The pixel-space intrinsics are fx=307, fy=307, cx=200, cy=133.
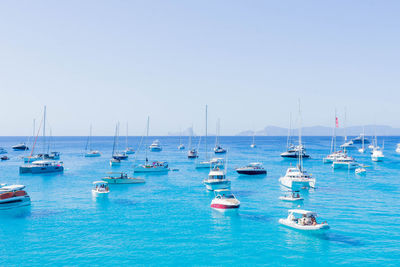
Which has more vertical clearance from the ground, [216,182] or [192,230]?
[216,182]

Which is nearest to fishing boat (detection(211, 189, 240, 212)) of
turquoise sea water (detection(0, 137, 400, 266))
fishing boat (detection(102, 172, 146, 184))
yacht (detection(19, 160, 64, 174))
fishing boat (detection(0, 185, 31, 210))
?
turquoise sea water (detection(0, 137, 400, 266))

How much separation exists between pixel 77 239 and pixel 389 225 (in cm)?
3995

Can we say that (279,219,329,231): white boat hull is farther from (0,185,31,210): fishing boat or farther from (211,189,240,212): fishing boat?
(0,185,31,210): fishing boat

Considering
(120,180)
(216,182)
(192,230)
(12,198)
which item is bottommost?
(192,230)

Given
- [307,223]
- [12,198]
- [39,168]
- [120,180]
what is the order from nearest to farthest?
[307,223] → [12,198] → [120,180] → [39,168]

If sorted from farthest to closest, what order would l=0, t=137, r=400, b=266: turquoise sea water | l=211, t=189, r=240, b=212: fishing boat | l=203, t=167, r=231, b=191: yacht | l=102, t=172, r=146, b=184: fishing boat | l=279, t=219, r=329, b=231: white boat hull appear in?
l=102, t=172, r=146, b=184: fishing boat
l=203, t=167, r=231, b=191: yacht
l=211, t=189, r=240, b=212: fishing boat
l=279, t=219, r=329, b=231: white boat hull
l=0, t=137, r=400, b=266: turquoise sea water

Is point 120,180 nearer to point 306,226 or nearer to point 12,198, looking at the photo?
point 12,198

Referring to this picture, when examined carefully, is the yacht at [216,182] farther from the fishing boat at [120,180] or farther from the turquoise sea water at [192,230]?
the fishing boat at [120,180]

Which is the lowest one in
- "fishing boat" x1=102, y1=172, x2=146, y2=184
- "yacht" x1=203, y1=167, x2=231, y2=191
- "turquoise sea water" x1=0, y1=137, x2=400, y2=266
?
"turquoise sea water" x1=0, y1=137, x2=400, y2=266

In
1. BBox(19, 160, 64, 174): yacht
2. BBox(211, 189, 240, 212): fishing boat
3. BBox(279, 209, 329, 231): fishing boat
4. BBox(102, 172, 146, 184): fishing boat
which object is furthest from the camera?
BBox(19, 160, 64, 174): yacht

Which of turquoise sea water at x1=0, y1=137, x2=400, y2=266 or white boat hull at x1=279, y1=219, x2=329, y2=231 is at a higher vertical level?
white boat hull at x1=279, y1=219, x2=329, y2=231

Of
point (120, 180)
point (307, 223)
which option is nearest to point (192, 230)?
point (307, 223)

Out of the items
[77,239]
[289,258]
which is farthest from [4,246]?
[289,258]

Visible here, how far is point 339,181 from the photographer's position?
77.1 m
